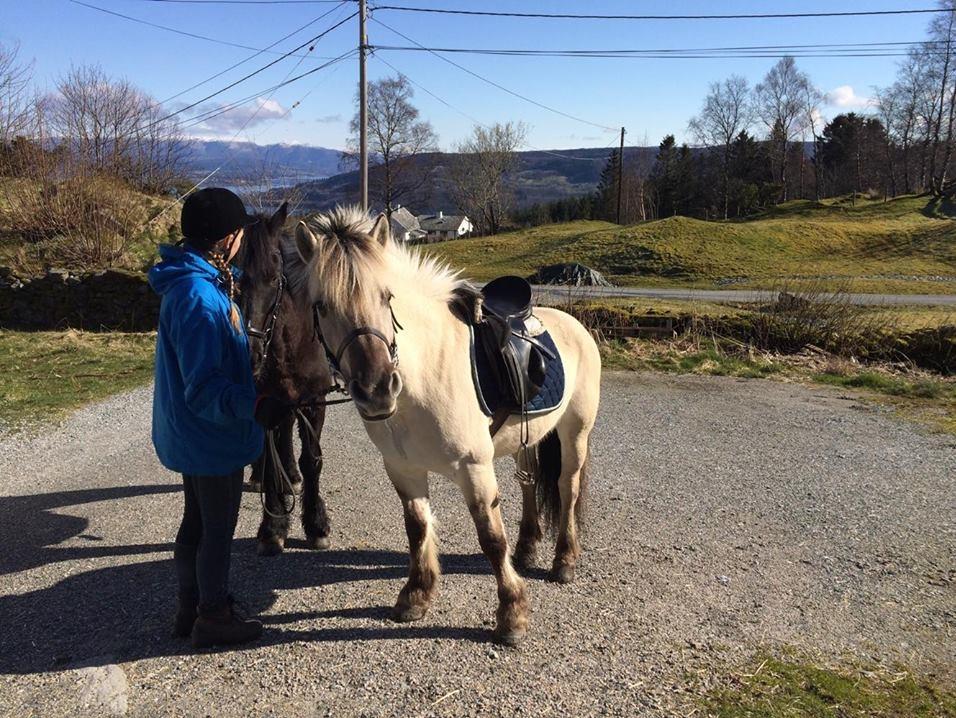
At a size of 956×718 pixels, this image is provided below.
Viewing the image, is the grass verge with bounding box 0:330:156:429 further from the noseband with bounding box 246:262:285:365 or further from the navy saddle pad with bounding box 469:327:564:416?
the navy saddle pad with bounding box 469:327:564:416

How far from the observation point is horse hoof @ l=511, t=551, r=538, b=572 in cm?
389

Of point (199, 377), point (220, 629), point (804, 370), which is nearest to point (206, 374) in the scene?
point (199, 377)

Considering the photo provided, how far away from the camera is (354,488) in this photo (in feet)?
17.1

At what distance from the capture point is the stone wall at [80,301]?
13.2 m

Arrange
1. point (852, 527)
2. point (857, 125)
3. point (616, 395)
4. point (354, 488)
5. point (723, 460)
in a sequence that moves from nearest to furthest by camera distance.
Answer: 1. point (852, 527)
2. point (354, 488)
3. point (723, 460)
4. point (616, 395)
5. point (857, 125)

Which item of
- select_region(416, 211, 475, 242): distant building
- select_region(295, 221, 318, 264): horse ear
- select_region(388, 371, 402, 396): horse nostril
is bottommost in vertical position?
select_region(388, 371, 402, 396): horse nostril

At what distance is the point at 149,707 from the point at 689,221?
32752mm

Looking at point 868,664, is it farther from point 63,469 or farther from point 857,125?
point 857,125

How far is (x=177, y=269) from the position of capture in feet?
8.52

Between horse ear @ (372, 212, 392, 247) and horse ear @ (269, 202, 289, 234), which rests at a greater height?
horse ear @ (269, 202, 289, 234)

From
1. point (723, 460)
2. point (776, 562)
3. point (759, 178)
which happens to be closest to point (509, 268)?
point (723, 460)

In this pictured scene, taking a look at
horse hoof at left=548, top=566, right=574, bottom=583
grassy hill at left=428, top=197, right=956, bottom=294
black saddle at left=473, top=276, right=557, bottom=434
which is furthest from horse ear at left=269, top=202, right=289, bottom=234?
grassy hill at left=428, top=197, right=956, bottom=294

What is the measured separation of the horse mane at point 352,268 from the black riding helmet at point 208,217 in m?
0.30

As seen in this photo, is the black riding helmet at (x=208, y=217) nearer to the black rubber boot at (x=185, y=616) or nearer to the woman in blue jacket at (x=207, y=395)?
the woman in blue jacket at (x=207, y=395)
